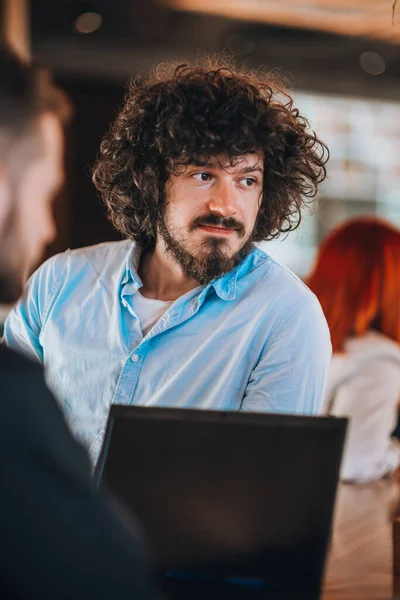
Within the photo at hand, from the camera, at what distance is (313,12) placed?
20.5 ft

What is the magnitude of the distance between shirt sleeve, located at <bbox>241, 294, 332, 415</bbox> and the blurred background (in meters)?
4.36

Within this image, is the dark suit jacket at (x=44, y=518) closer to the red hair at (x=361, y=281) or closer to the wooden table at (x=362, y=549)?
the wooden table at (x=362, y=549)

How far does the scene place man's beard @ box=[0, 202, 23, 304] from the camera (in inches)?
29.9

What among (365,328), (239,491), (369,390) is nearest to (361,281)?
(365,328)

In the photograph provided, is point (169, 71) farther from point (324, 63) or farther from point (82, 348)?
point (324, 63)

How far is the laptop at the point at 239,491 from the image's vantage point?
1049mm

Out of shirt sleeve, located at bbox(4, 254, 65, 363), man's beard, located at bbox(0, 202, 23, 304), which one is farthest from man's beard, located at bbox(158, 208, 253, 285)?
man's beard, located at bbox(0, 202, 23, 304)

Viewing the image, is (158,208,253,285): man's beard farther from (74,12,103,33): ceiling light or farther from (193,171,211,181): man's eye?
(74,12,103,33): ceiling light

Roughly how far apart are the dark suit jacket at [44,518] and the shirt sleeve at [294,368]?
925 mm

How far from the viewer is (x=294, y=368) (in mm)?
1622

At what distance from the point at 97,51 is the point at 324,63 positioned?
1.92 metres

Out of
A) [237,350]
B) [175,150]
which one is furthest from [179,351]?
[175,150]

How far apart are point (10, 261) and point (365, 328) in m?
2.54

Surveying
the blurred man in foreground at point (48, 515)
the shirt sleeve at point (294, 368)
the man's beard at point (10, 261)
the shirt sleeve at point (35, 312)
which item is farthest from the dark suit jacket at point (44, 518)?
the shirt sleeve at point (35, 312)
